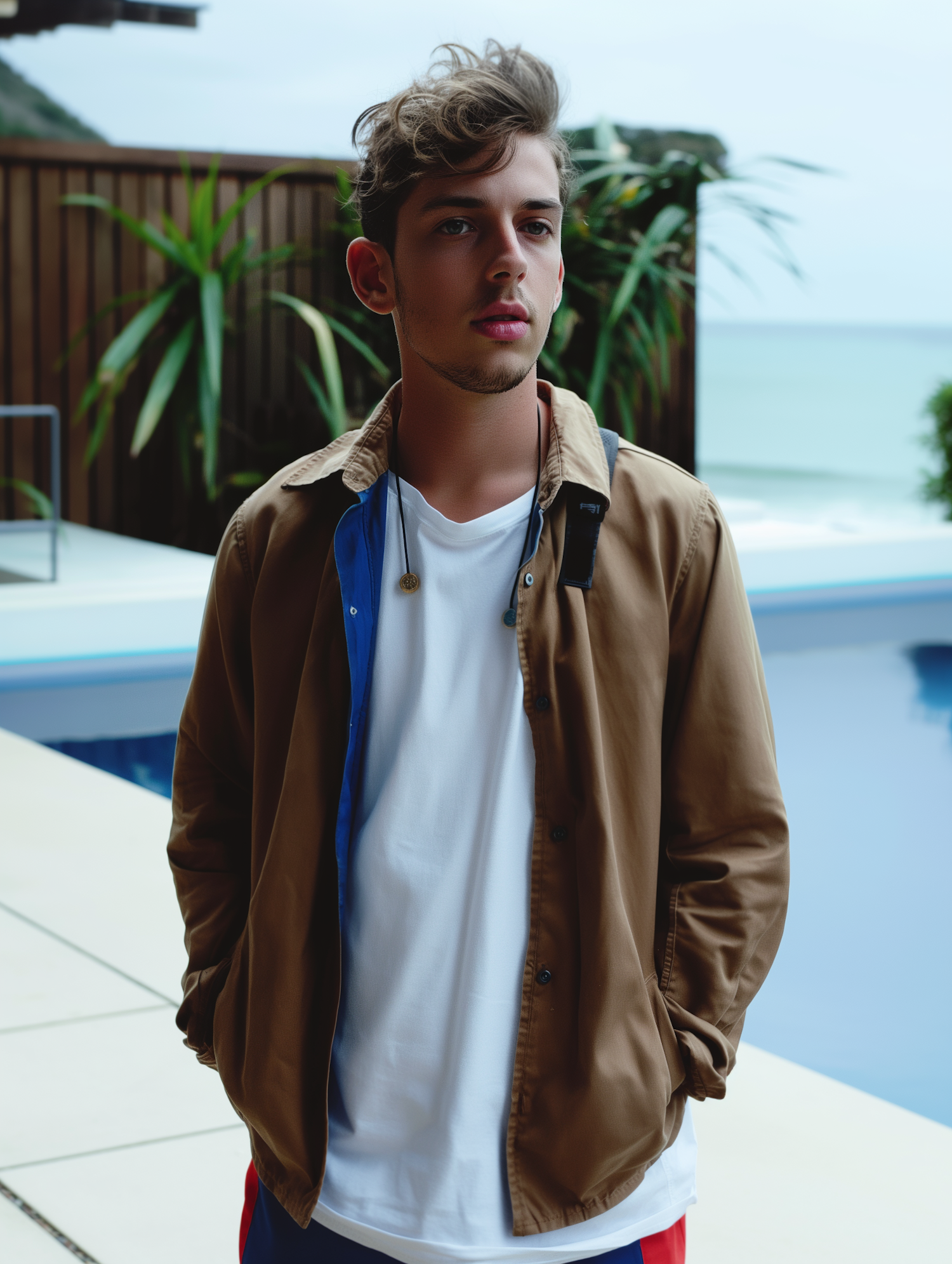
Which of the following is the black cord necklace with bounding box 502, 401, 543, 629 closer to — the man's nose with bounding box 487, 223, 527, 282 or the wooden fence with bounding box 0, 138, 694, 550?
the man's nose with bounding box 487, 223, 527, 282

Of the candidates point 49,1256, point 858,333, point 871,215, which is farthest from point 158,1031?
point 858,333

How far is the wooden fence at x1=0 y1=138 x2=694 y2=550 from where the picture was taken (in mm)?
7984

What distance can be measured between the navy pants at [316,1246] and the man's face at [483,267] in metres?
0.60

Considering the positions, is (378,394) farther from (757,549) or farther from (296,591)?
(296,591)

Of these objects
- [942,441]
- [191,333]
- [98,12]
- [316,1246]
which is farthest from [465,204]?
[942,441]

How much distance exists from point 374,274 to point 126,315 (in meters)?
7.54

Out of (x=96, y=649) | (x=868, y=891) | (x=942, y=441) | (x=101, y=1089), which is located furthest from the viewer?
(x=942, y=441)

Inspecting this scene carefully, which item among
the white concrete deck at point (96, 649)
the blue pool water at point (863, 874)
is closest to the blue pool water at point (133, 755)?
the blue pool water at point (863, 874)

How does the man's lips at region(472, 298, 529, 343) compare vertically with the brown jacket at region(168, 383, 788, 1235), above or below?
above

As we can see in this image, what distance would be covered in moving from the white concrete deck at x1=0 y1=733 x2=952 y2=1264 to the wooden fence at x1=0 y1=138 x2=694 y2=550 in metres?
5.55

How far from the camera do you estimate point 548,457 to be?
107 cm

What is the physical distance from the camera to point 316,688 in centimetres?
106

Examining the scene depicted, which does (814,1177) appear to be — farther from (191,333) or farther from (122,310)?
(122,310)

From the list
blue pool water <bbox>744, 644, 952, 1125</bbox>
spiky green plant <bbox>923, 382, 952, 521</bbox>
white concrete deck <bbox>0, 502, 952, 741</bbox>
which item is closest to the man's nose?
blue pool water <bbox>744, 644, 952, 1125</bbox>
